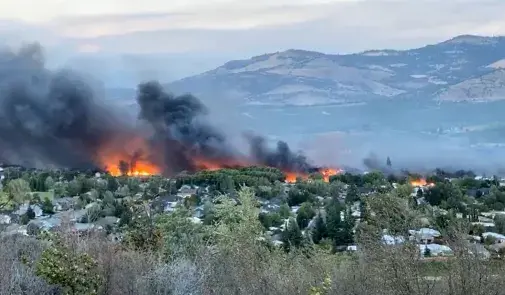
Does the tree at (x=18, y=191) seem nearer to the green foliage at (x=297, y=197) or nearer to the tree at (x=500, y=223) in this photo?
the green foliage at (x=297, y=197)

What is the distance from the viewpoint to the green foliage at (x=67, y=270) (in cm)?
1070

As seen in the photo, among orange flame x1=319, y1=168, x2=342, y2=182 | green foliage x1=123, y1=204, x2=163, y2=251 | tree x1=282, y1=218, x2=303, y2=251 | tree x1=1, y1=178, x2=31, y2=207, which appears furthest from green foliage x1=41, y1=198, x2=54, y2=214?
orange flame x1=319, y1=168, x2=342, y2=182

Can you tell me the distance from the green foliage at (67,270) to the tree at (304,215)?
67.4 ft

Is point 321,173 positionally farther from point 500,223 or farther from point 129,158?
point 500,223

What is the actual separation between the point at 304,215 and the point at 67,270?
23185 millimetres

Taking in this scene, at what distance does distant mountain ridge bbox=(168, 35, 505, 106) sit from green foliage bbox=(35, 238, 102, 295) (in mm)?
100239

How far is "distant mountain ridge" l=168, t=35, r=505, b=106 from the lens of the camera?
12531 cm

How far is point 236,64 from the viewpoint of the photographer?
14738 cm

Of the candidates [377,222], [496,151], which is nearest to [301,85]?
[496,151]

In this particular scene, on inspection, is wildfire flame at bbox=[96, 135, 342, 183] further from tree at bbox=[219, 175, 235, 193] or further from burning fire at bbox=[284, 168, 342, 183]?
tree at bbox=[219, 175, 235, 193]

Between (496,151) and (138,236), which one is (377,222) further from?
(496,151)

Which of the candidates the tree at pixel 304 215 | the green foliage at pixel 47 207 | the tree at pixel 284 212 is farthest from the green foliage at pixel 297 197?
the green foliage at pixel 47 207

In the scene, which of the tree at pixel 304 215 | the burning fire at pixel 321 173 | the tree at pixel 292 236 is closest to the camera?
the tree at pixel 292 236

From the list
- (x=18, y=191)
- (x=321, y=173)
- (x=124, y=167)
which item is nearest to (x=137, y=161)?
(x=124, y=167)
